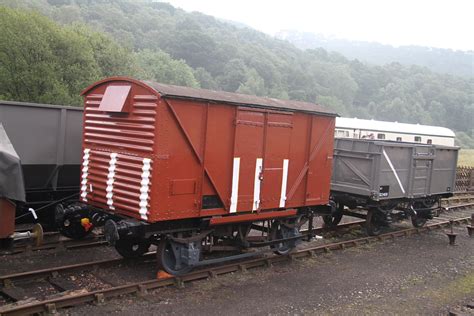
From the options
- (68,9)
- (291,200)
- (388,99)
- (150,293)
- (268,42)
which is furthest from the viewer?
(268,42)

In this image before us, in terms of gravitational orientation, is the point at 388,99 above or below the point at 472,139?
above

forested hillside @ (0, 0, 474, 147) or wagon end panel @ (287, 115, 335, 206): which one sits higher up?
forested hillside @ (0, 0, 474, 147)

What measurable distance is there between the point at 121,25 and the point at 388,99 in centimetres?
6563

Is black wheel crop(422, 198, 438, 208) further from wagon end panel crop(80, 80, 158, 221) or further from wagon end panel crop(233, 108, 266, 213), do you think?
wagon end panel crop(80, 80, 158, 221)

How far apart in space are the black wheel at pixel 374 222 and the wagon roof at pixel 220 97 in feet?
13.9

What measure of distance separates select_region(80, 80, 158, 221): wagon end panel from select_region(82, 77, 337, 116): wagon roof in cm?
14

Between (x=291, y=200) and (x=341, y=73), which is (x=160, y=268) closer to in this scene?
(x=291, y=200)

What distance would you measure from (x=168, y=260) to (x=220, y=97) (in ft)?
10.1

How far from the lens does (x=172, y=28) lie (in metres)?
116

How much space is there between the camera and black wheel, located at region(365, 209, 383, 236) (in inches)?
515

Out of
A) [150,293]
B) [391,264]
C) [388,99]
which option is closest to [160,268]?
[150,293]

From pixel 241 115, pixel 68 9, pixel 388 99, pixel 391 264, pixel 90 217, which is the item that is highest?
pixel 68 9

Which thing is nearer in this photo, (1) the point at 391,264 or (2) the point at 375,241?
(1) the point at 391,264

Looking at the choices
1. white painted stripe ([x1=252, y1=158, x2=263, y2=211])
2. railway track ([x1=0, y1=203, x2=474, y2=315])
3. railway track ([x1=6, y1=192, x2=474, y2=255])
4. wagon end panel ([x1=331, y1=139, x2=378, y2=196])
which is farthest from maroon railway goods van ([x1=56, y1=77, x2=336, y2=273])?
wagon end panel ([x1=331, y1=139, x2=378, y2=196])
